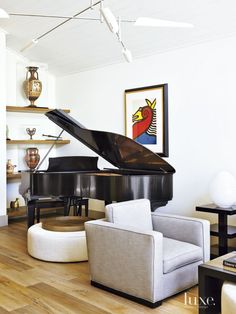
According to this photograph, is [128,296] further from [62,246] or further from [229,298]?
[62,246]

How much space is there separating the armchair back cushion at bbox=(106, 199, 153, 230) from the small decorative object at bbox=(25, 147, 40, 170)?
3.47m

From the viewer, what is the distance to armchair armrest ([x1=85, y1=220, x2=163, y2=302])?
2.71m

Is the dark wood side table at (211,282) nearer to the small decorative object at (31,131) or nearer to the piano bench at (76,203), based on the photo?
the piano bench at (76,203)

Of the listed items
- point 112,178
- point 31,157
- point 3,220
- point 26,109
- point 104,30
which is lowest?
point 3,220

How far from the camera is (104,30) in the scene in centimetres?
512

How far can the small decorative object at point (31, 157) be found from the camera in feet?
21.1

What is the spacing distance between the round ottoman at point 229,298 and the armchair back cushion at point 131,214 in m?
1.13

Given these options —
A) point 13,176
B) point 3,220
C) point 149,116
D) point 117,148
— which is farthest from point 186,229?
point 13,176

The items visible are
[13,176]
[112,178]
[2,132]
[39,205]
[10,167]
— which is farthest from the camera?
[10,167]

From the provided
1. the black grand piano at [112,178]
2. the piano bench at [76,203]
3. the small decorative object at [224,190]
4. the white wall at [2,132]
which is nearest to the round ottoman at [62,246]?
the black grand piano at [112,178]

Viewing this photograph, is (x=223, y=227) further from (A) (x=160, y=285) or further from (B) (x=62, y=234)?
(B) (x=62, y=234)

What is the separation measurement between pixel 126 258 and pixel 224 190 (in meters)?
1.50

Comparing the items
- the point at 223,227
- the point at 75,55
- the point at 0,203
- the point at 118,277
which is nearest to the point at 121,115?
the point at 75,55

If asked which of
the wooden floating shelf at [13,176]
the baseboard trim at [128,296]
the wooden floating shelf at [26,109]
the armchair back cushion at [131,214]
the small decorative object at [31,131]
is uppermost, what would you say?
the wooden floating shelf at [26,109]
